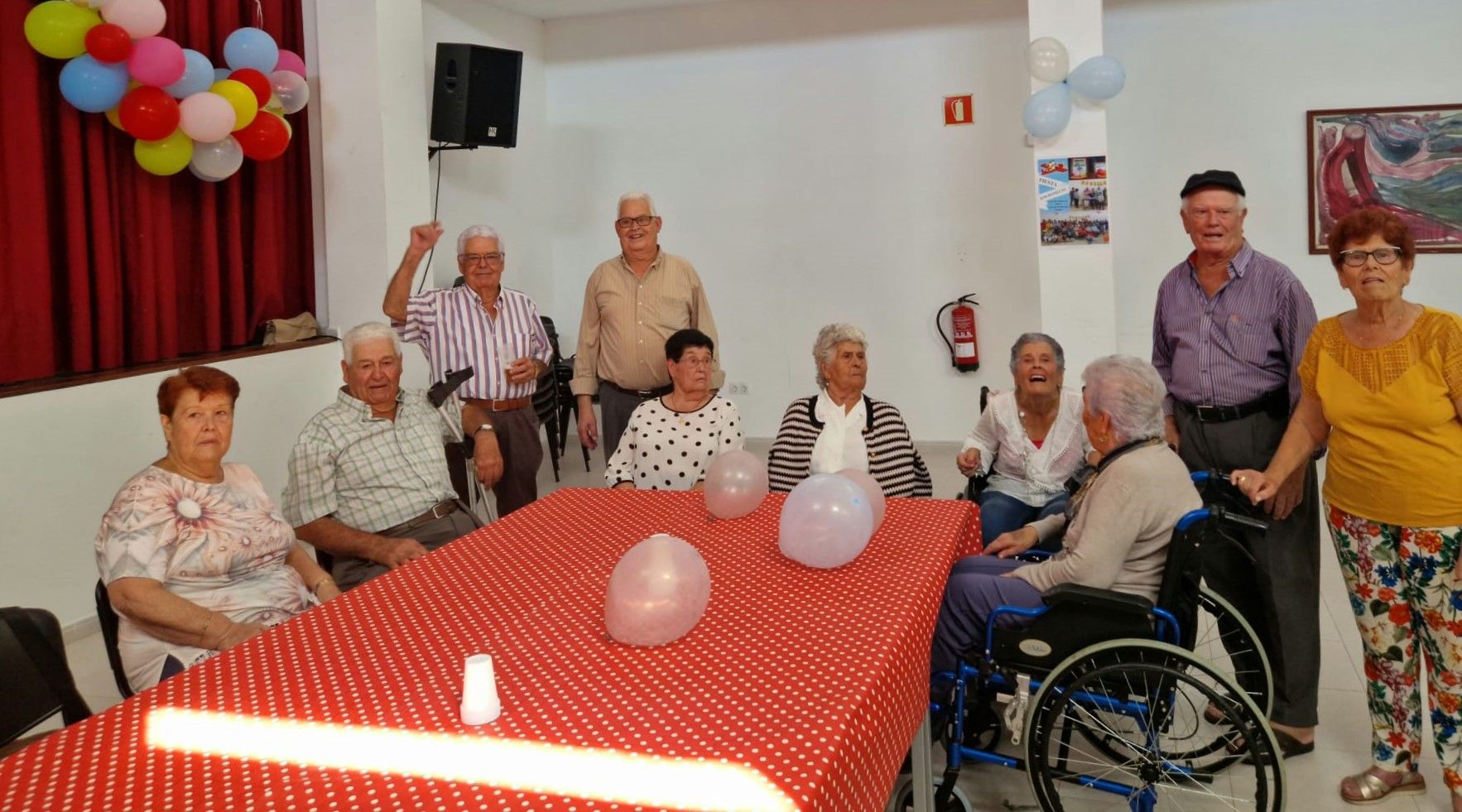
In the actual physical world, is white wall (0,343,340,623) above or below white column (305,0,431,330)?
below

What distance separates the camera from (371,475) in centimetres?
297

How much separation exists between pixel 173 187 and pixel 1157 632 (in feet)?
13.5

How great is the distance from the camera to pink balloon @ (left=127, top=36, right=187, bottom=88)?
3707 millimetres

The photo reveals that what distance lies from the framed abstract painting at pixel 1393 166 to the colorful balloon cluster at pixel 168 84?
521 centimetres

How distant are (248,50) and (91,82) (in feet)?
2.38

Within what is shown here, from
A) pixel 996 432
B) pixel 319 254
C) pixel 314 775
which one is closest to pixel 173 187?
pixel 319 254

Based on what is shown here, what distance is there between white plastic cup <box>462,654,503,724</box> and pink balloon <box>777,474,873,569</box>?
799 millimetres

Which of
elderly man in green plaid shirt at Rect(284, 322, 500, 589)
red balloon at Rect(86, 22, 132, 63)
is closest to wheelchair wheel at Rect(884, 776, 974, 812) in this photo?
elderly man in green plaid shirt at Rect(284, 322, 500, 589)

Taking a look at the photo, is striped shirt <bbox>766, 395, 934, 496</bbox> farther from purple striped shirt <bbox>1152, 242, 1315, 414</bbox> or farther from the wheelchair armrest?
the wheelchair armrest

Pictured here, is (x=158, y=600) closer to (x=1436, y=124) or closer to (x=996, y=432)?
(x=996, y=432)

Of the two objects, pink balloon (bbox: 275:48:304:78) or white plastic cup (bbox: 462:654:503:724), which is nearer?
white plastic cup (bbox: 462:654:503:724)

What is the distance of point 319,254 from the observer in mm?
5125

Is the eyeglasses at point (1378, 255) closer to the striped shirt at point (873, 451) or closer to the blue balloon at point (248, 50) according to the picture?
the striped shirt at point (873, 451)

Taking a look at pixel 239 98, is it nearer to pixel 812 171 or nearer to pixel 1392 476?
pixel 812 171
